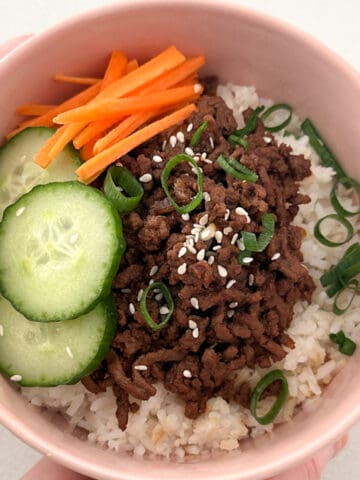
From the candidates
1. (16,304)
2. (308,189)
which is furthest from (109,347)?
(308,189)

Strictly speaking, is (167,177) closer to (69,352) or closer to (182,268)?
(182,268)

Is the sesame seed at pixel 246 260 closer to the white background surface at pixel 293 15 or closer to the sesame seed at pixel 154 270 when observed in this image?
the sesame seed at pixel 154 270

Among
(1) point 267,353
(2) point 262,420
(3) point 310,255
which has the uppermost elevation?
(3) point 310,255

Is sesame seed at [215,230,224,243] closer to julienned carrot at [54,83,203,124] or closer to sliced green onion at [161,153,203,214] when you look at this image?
sliced green onion at [161,153,203,214]

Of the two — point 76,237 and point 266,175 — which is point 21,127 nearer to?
point 76,237

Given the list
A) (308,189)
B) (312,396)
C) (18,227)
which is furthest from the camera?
(308,189)

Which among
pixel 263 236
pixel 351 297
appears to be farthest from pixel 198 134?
pixel 351 297

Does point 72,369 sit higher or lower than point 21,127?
lower
